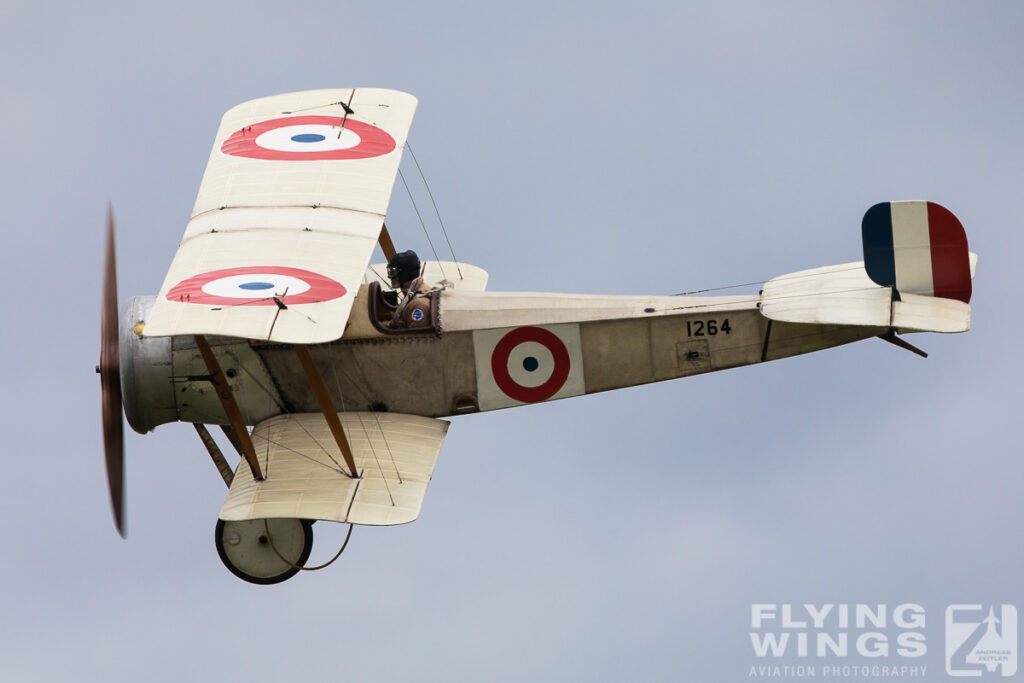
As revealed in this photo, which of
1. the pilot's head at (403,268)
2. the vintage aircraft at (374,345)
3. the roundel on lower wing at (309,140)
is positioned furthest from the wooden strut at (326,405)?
the roundel on lower wing at (309,140)

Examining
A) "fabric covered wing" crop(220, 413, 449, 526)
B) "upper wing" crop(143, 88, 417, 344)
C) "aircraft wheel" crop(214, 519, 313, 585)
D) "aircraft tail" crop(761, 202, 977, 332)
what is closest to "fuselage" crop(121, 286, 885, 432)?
"fabric covered wing" crop(220, 413, 449, 526)

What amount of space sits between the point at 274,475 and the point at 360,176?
9.95ft

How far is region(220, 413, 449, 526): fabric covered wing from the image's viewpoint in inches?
694

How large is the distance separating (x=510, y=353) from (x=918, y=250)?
3.82m

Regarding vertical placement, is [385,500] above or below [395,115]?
below

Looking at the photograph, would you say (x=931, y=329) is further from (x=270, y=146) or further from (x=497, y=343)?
(x=270, y=146)

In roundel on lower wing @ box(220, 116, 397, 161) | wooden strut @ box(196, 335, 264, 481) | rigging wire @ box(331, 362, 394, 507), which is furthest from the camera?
roundel on lower wing @ box(220, 116, 397, 161)

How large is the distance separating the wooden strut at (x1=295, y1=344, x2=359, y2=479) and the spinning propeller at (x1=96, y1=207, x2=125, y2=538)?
6.38ft

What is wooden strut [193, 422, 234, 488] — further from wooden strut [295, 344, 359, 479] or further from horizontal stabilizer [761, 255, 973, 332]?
horizontal stabilizer [761, 255, 973, 332]

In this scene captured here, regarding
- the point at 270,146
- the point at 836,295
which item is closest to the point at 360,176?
the point at 270,146

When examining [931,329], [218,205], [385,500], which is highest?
[218,205]

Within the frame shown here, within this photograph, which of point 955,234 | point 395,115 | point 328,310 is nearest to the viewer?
point 328,310

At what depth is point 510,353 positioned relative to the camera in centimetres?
1883

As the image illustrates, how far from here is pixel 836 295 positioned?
18.1 metres
